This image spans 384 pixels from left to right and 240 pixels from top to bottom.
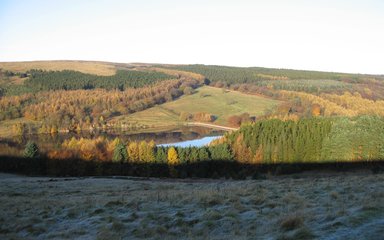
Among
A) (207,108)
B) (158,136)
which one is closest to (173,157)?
(158,136)

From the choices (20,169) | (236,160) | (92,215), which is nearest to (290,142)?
(236,160)

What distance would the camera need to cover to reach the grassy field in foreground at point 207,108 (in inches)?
6831

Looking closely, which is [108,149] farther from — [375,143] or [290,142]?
[375,143]

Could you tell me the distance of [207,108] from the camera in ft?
611

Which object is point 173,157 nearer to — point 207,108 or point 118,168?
point 118,168

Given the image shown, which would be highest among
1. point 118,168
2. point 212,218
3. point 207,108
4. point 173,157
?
point 212,218

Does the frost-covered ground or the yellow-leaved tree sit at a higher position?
the frost-covered ground

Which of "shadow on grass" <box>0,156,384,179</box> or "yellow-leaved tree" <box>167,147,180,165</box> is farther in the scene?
"yellow-leaved tree" <box>167,147,180,165</box>

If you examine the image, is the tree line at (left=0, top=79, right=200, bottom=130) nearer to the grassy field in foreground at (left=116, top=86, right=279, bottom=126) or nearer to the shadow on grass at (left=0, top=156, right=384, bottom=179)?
the grassy field in foreground at (left=116, top=86, right=279, bottom=126)

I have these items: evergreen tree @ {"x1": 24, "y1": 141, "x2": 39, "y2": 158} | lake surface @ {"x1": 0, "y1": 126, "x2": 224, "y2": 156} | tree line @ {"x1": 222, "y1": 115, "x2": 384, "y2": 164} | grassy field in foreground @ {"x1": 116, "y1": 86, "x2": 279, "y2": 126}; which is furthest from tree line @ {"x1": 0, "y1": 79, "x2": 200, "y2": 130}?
tree line @ {"x1": 222, "y1": 115, "x2": 384, "y2": 164}

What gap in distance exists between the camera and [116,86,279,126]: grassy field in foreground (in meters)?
174

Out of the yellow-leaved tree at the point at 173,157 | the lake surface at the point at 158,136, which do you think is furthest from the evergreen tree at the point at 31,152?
the lake surface at the point at 158,136

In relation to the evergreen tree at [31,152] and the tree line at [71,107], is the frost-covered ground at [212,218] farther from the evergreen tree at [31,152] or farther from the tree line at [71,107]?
the tree line at [71,107]

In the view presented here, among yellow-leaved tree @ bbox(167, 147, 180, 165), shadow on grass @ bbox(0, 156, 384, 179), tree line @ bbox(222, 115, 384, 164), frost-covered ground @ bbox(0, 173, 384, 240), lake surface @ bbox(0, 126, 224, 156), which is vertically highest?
frost-covered ground @ bbox(0, 173, 384, 240)
